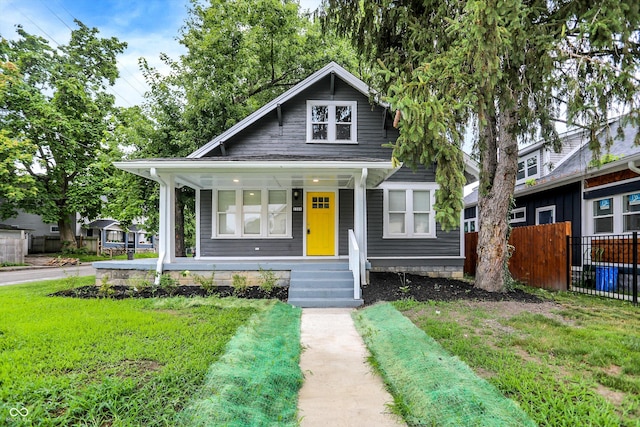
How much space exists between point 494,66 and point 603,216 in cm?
777

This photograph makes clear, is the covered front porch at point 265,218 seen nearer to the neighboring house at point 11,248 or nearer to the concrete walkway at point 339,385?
the concrete walkway at point 339,385

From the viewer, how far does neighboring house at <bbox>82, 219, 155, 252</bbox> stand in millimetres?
29422

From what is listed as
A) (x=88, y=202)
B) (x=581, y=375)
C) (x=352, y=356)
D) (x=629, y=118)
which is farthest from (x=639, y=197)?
(x=88, y=202)

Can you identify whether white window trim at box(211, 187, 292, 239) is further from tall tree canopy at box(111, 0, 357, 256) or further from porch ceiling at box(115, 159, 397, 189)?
tall tree canopy at box(111, 0, 357, 256)

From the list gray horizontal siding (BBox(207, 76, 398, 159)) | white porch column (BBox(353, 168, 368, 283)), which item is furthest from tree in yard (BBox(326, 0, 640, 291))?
gray horizontal siding (BBox(207, 76, 398, 159))

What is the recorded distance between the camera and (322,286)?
730 cm

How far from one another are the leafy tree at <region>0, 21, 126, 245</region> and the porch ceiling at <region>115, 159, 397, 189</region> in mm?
13474

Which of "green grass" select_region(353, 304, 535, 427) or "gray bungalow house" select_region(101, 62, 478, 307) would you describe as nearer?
"green grass" select_region(353, 304, 535, 427)

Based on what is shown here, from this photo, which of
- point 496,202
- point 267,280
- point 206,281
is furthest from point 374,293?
point 206,281

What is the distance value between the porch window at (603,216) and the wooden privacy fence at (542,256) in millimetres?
2140

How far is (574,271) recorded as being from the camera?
32.0ft

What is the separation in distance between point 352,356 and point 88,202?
22592 millimetres

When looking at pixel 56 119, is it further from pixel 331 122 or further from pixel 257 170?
pixel 257 170

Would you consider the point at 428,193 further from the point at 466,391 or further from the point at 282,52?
the point at 282,52
